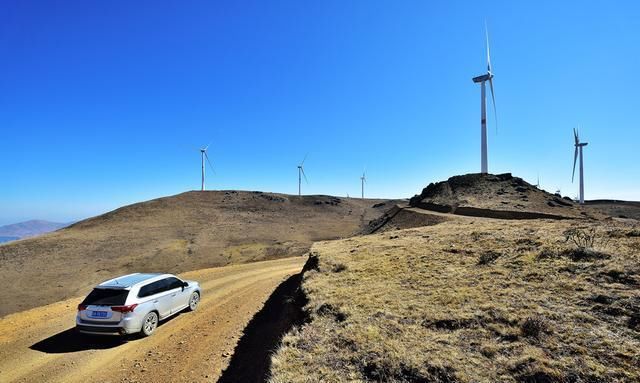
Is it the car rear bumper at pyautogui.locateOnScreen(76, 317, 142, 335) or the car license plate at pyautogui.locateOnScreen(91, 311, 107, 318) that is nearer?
the car rear bumper at pyautogui.locateOnScreen(76, 317, 142, 335)

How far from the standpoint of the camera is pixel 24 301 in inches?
1011

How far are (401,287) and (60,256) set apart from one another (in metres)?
41.6

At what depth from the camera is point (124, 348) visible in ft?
37.5

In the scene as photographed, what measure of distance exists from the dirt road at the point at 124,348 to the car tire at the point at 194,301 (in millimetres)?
269

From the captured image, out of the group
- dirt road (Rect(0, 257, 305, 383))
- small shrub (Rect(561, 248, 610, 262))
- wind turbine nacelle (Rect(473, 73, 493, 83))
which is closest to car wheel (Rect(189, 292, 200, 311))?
dirt road (Rect(0, 257, 305, 383))

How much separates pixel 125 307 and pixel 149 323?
1.34 meters

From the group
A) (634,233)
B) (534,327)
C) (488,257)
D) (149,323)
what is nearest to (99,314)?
(149,323)

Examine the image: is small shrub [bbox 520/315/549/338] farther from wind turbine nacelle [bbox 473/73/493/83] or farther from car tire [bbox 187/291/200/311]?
wind turbine nacelle [bbox 473/73/493/83]

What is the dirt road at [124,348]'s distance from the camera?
9.68 metres

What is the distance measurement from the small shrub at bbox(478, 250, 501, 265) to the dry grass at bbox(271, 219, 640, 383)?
0.11 ft

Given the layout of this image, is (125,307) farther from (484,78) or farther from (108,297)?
(484,78)

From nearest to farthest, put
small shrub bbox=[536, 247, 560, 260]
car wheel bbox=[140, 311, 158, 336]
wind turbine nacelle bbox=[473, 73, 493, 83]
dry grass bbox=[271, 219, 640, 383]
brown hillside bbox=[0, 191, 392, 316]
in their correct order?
dry grass bbox=[271, 219, 640, 383] < small shrub bbox=[536, 247, 560, 260] < car wheel bbox=[140, 311, 158, 336] < brown hillside bbox=[0, 191, 392, 316] < wind turbine nacelle bbox=[473, 73, 493, 83]

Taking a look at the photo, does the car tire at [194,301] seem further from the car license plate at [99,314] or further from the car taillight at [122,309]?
the car license plate at [99,314]

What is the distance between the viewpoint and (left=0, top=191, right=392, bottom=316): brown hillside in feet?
103
